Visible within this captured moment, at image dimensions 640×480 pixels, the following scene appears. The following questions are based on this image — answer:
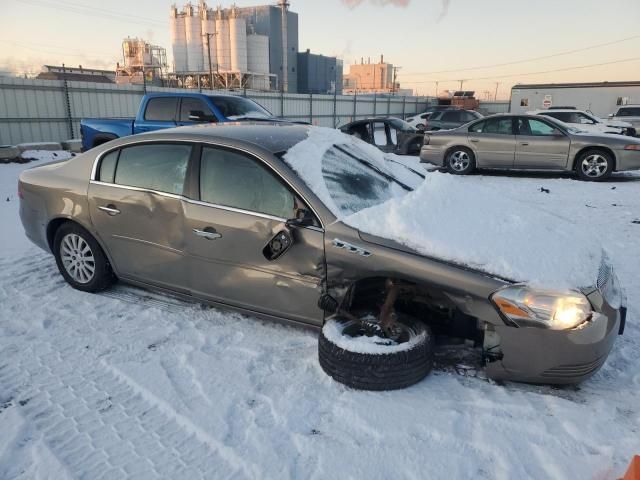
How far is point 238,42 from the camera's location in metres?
48.2

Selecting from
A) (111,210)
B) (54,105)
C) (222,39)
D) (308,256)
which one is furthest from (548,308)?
(222,39)

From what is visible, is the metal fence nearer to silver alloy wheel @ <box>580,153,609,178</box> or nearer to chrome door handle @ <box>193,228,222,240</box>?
silver alloy wheel @ <box>580,153,609,178</box>

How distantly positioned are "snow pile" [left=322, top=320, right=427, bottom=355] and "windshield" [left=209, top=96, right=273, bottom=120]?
7.19 metres

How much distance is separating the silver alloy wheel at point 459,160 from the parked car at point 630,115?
1366cm

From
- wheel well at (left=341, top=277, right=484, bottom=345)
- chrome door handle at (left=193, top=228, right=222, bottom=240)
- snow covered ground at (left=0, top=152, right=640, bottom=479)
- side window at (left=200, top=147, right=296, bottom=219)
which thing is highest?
side window at (left=200, top=147, right=296, bottom=219)

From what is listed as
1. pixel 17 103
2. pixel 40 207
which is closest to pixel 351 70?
pixel 17 103

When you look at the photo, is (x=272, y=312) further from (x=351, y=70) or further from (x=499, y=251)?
(x=351, y=70)

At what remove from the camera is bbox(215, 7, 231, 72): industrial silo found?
1895 inches

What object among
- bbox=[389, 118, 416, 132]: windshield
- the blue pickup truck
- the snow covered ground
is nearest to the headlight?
the snow covered ground

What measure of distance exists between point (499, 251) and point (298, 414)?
4.78 ft

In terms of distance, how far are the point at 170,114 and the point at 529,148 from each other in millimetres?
7826

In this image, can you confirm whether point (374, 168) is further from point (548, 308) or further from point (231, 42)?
point (231, 42)

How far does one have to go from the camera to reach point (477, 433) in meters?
2.40

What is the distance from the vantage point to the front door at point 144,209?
3543 millimetres
